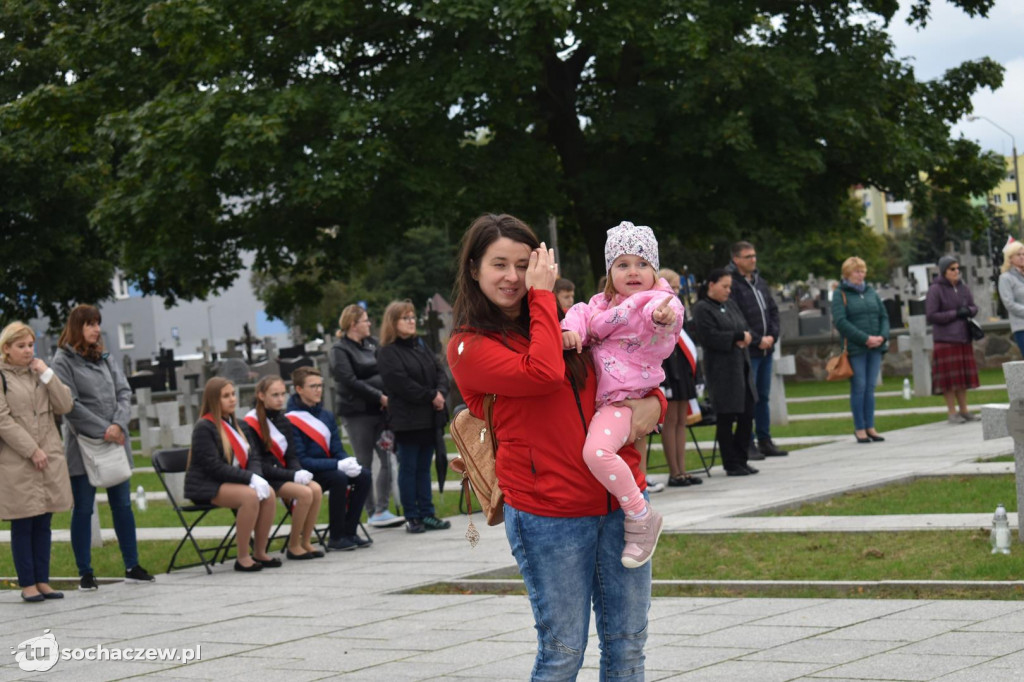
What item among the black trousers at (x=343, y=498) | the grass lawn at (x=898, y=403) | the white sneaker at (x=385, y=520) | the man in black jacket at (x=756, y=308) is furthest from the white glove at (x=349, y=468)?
the grass lawn at (x=898, y=403)

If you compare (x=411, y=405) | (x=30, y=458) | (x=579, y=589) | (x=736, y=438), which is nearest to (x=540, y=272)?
(x=579, y=589)

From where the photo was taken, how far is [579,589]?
405cm

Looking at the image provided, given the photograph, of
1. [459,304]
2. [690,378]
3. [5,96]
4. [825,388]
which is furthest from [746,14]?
[459,304]

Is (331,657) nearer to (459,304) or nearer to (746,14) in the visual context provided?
(459,304)

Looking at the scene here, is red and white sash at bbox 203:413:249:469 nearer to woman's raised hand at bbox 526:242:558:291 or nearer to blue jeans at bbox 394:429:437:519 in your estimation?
blue jeans at bbox 394:429:437:519

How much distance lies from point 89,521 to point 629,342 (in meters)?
7.09

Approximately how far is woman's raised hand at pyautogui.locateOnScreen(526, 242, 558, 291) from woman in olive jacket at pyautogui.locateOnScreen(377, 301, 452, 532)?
7.65 m

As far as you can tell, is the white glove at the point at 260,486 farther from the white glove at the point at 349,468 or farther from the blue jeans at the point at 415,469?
the blue jeans at the point at 415,469

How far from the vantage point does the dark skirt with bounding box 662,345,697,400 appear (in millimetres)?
13031

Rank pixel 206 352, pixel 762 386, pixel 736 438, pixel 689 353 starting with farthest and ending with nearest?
pixel 206 352, pixel 762 386, pixel 736 438, pixel 689 353

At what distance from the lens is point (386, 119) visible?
906 inches

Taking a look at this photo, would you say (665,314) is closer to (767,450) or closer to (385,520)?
(385,520)

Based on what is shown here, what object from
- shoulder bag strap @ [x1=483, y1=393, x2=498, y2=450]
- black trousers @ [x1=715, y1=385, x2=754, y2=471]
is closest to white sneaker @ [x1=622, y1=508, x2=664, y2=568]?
shoulder bag strap @ [x1=483, y1=393, x2=498, y2=450]

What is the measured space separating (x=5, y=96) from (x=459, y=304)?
29610 mm
